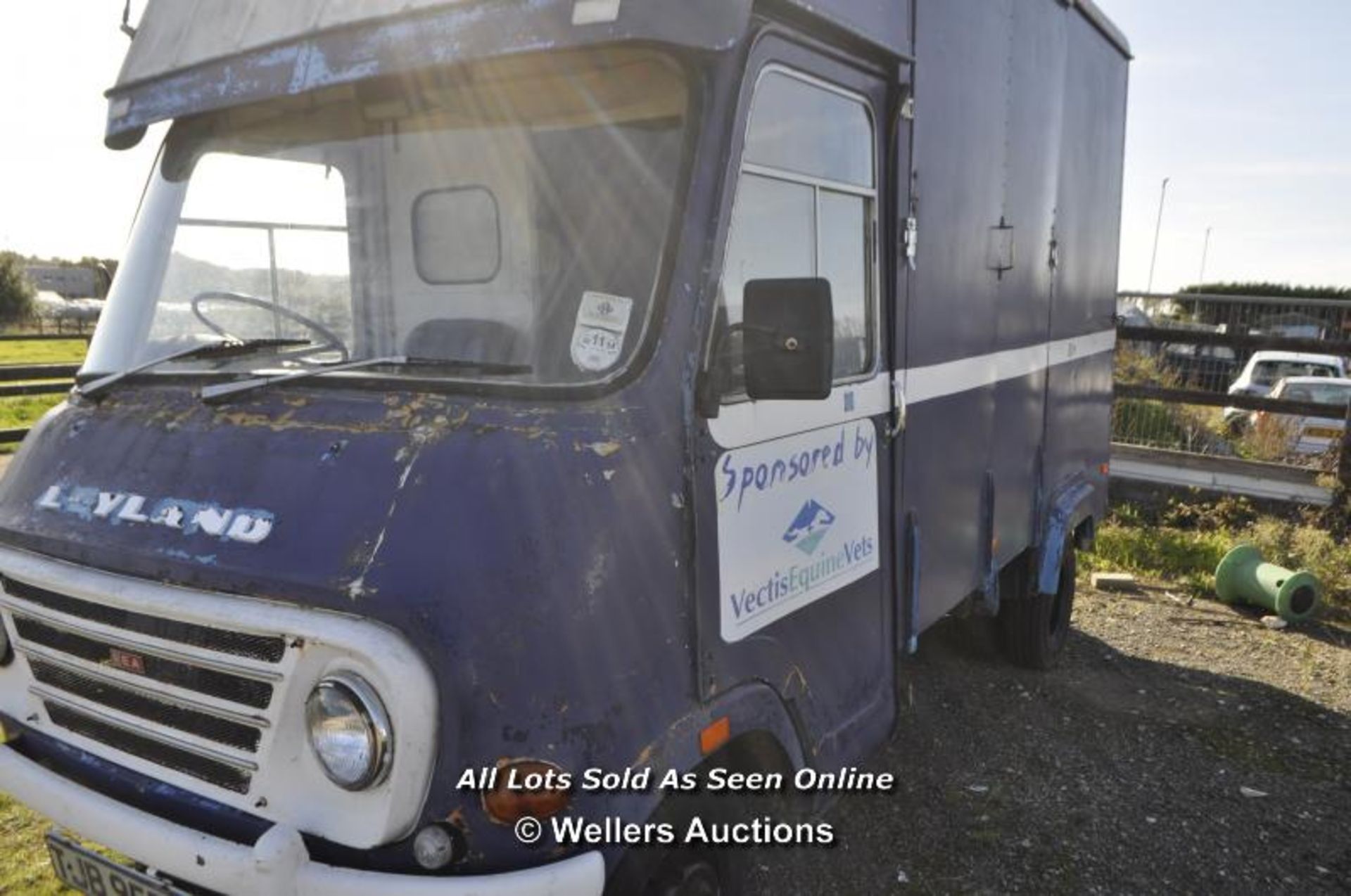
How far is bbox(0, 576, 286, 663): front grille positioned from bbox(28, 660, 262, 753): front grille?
165 mm

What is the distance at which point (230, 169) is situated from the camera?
2.98 meters

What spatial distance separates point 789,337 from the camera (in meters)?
2.14

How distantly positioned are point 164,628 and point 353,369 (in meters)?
0.74

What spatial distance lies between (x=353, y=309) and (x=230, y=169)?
2.02 ft

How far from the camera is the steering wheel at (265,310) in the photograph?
106 inches

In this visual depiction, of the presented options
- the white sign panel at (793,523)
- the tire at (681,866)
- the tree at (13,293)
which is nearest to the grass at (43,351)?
the tree at (13,293)

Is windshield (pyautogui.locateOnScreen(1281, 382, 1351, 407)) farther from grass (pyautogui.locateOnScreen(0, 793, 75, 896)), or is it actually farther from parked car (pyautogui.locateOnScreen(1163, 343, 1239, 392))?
grass (pyautogui.locateOnScreen(0, 793, 75, 896))

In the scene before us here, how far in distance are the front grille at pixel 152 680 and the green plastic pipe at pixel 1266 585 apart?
623 centimetres

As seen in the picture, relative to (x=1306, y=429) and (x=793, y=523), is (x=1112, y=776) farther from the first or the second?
(x=1306, y=429)

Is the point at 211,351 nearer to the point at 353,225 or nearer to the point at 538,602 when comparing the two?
the point at 353,225

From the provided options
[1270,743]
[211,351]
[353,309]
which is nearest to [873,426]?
[353,309]

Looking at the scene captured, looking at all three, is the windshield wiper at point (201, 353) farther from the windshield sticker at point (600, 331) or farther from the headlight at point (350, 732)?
the headlight at point (350, 732)

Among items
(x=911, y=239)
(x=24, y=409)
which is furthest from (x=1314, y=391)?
(x=24, y=409)

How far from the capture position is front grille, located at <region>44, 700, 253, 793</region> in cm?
212
